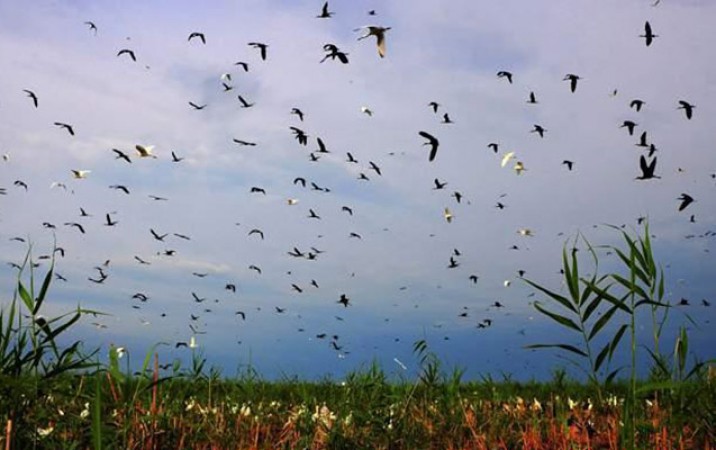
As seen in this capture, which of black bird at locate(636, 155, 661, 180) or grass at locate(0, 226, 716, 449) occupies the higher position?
black bird at locate(636, 155, 661, 180)

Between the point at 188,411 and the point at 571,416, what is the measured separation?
3.64 m

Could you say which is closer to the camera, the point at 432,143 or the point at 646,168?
the point at 646,168

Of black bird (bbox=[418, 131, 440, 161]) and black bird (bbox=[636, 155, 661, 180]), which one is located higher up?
black bird (bbox=[418, 131, 440, 161])

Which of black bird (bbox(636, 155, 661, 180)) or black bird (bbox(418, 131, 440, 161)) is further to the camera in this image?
black bird (bbox(418, 131, 440, 161))

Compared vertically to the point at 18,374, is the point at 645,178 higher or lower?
higher

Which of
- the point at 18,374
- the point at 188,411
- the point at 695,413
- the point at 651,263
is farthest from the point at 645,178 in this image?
the point at 188,411

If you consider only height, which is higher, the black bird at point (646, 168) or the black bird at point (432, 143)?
the black bird at point (432, 143)

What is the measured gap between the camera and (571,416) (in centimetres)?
645

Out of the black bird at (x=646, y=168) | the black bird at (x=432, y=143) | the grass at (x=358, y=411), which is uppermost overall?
the black bird at (x=432, y=143)

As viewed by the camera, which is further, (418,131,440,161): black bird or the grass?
(418,131,440,161): black bird

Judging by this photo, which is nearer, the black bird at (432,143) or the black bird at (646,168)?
the black bird at (646,168)

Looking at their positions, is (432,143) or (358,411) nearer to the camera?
(358,411)

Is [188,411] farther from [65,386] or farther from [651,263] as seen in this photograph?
[651,263]

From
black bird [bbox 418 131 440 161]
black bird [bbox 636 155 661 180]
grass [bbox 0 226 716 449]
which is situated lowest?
grass [bbox 0 226 716 449]
